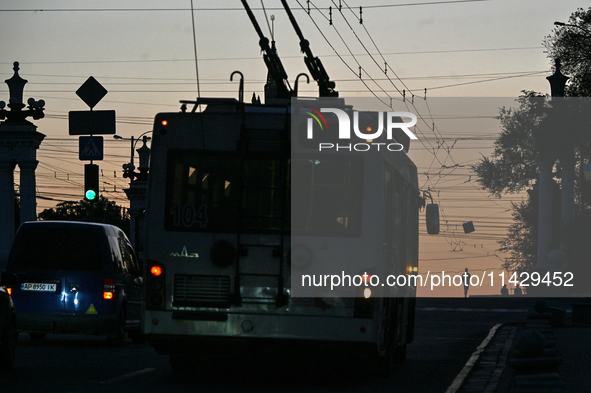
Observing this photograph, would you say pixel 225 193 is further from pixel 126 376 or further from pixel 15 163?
pixel 15 163

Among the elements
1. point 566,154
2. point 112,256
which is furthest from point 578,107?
point 112,256

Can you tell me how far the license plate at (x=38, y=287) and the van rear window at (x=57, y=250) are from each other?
274 mm

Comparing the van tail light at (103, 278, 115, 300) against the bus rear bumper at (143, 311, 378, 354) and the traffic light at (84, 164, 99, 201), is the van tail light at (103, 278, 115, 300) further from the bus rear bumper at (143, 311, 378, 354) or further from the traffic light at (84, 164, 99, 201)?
the traffic light at (84, 164, 99, 201)

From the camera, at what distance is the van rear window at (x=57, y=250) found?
1659 centimetres

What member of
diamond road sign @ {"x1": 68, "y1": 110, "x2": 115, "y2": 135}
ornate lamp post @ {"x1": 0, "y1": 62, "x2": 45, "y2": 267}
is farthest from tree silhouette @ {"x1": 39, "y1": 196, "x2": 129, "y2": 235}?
diamond road sign @ {"x1": 68, "y1": 110, "x2": 115, "y2": 135}

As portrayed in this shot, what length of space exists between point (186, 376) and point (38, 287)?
4651 mm

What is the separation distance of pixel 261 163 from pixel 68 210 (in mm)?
124230

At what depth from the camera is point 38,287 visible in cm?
1647

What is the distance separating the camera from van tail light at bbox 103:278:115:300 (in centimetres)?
1661

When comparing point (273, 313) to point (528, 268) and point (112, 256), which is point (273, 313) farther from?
point (528, 268)

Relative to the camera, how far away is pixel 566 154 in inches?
2608

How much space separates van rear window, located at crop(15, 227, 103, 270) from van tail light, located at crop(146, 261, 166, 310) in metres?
5.36

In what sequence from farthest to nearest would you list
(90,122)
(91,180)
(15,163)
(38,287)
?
(15,163), (90,122), (91,180), (38,287)

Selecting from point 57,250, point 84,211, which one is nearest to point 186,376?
point 57,250
